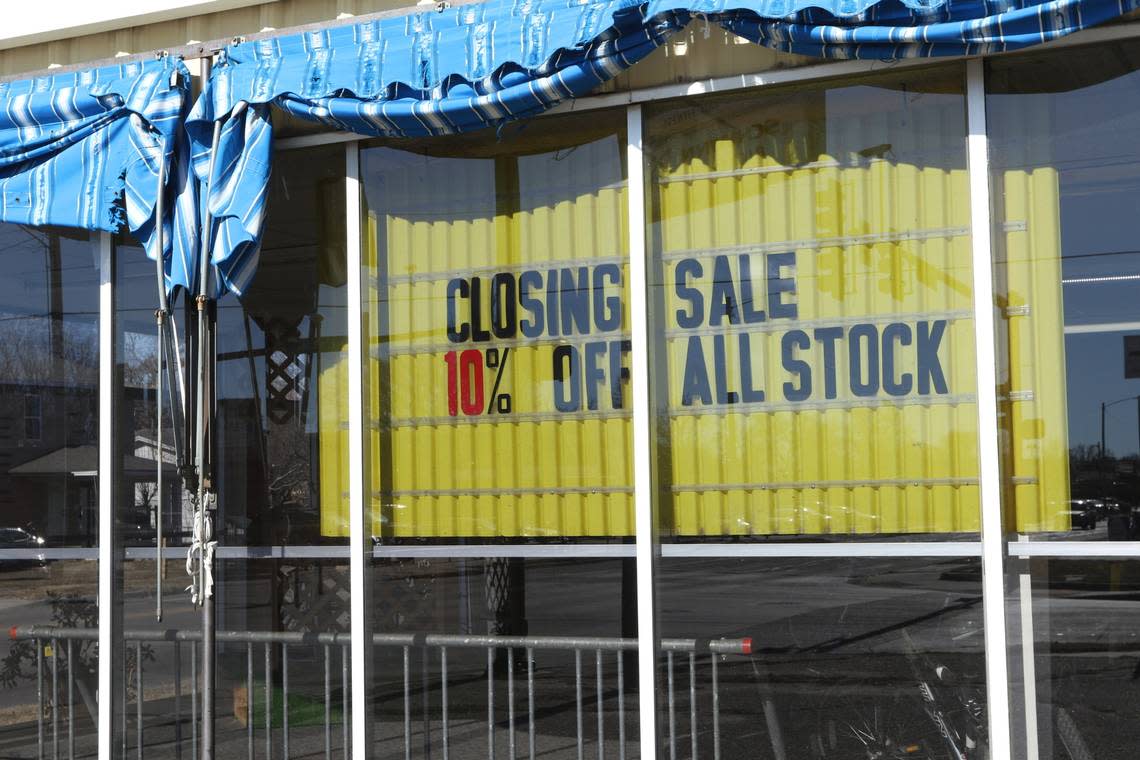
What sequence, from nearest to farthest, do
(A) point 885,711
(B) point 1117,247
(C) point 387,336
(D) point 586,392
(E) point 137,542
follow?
(B) point 1117,247, (A) point 885,711, (D) point 586,392, (C) point 387,336, (E) point 137,542

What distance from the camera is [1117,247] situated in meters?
4.19

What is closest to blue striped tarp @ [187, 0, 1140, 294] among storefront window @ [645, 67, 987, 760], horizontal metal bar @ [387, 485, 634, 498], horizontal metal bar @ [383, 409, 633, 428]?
storefront window @ [645, 67, 987, 760]

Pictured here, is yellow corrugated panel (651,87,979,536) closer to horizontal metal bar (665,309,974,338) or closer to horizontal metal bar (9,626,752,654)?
horizontal metal bar (665,309,974,338)

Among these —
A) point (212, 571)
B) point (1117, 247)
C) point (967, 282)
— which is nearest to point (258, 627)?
point (212, 571)

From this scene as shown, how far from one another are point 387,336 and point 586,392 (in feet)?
2.94

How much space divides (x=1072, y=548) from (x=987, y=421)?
48 centimetres

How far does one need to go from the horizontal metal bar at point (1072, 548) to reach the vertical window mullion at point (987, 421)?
7cm

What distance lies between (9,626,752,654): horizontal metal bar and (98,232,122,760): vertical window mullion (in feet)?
0.37

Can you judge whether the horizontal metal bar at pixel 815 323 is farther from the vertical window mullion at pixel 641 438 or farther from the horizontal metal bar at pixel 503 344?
the horizontal metal bar at pixel 503 344

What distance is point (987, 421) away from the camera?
4.25 metres

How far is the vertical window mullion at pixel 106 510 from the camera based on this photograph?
5.54 m

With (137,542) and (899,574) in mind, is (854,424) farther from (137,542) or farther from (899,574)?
(137,542)

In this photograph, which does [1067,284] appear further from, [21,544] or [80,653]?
[21,544]

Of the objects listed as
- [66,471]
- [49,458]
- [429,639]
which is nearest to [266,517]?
[429,639]
